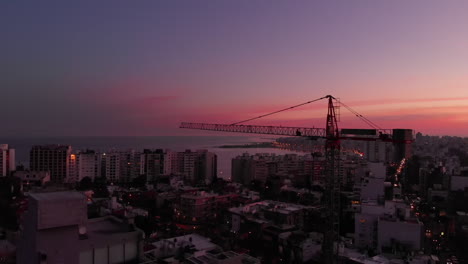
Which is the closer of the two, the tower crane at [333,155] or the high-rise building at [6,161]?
the tower crane at [333,155]

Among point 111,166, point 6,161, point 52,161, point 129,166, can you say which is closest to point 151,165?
point 129,166

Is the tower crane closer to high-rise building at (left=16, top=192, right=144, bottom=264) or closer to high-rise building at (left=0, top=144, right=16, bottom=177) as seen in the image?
high-rise building at (left=16, top=192, right=144, bottom=264)

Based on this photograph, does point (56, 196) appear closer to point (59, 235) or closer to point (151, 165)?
point (59, 235)

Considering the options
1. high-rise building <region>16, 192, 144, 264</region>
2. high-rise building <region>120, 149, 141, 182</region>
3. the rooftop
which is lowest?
high-rise building <region>120, 149, 141, 182</region>

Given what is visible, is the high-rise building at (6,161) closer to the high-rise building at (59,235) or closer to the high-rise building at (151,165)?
the high-rise building at (151,165)

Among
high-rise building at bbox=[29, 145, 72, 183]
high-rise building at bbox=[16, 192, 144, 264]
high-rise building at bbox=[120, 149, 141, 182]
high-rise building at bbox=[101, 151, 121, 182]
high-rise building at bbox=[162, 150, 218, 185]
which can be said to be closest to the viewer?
high-rise building at bbox=[16, 192, 144, 264]

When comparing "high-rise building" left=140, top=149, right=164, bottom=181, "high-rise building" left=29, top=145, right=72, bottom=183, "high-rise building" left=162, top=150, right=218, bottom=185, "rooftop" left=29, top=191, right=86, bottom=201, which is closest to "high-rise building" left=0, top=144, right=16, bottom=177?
"high-rise building" left=29, top=145, right=72, bottom=183

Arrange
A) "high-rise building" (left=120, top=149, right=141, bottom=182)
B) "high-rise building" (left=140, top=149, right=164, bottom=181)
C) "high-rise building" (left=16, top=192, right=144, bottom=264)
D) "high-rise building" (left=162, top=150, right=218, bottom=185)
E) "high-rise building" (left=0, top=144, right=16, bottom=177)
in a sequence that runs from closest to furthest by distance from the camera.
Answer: "high-rise building" (left=16, top=192, right=144, bottom=264)
"high-rise building" (left=0, top=144, right=16, bottom=177)
"high-rise building" (left=120, top=149, right=141, bottom=182)
"high-rise building" (left=140, top=149, right=164, bottom=181)
"high-rise building" (left=162, top=150, right=218, bottom=185)

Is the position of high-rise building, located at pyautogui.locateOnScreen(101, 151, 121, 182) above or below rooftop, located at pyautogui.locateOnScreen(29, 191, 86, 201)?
Answer: below

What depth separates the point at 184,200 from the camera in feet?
36.5

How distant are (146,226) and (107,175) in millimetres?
10164

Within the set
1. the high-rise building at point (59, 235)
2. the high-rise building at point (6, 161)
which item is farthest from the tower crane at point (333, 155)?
the high-rise building at point (6, 161)

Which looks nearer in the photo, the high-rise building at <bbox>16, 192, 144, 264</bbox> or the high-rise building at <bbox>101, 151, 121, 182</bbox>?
the high-rise building at <bbox>16, 192, 144, 264</bbox>

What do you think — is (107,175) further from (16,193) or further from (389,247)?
(389,247)
